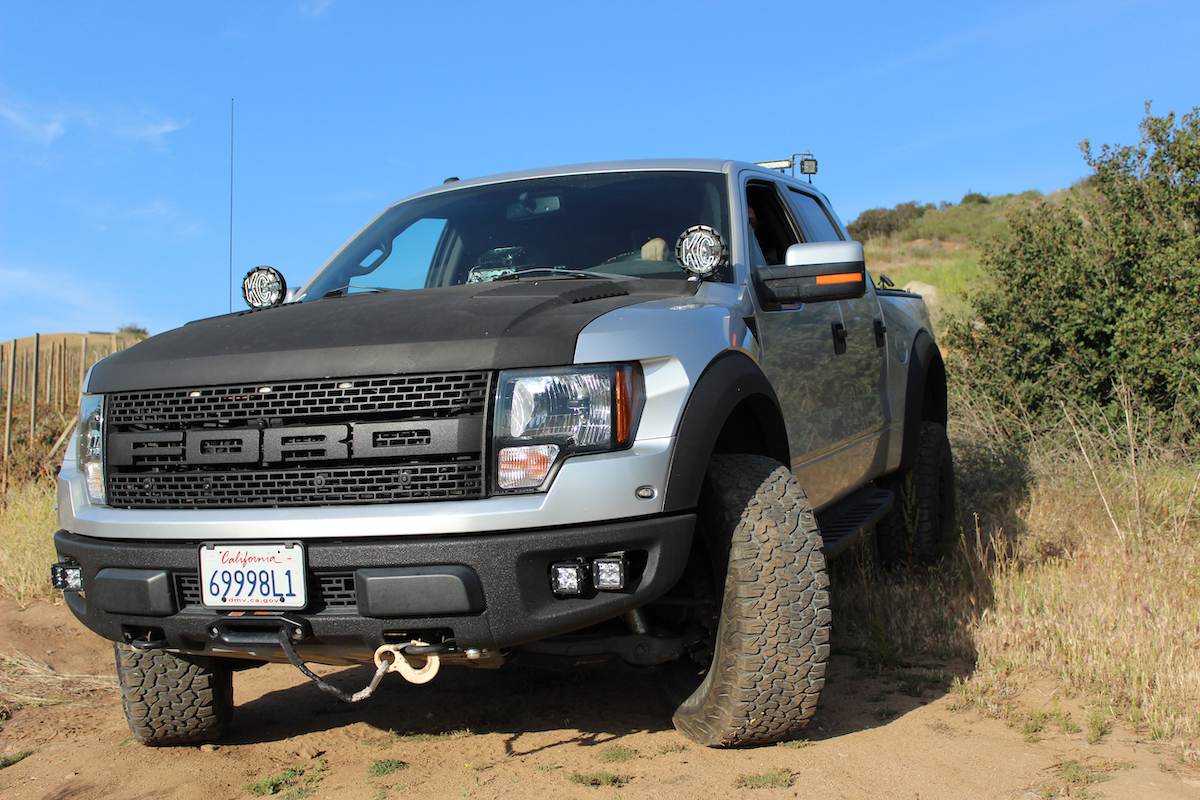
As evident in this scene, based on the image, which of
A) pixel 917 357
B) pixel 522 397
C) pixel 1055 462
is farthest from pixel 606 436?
pixel 1055 462

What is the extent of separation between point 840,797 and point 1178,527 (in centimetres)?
365

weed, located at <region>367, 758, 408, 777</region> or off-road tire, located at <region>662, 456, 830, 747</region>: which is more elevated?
off-road tire, located at <region>662, 456, 830, 747</region>

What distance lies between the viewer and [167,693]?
3.20 metres

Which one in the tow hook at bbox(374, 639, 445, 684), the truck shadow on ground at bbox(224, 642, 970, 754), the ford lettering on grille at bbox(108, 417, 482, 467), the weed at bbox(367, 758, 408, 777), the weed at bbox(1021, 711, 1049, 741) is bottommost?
the truck shadow on ground at bbox(224, 642, 970, 754)

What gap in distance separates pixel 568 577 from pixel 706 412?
59 centimetres

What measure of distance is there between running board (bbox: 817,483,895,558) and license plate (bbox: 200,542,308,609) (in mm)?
1744

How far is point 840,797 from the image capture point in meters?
→ 2.66

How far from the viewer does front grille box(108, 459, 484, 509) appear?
8.04ft

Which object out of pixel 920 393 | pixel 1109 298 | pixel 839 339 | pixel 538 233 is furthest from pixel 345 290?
pixel 1109 298

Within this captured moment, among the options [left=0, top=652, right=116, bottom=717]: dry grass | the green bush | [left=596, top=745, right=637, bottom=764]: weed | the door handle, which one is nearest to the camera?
[left=596, top=745, right=637, bottom=764]: weed

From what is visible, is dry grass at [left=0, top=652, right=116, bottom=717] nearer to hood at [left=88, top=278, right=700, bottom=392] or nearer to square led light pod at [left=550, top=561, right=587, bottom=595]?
hood at [left=88, top=278, right=700, bottom=392]

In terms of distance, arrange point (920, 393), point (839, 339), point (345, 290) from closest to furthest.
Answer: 1. point (345, 290)
2. point (839, 339)
3. point (920, 393)

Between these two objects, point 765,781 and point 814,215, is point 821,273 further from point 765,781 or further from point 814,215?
point 814,215

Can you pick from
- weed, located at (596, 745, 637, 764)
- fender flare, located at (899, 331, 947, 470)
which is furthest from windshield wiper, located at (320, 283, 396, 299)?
fender flare, located at (899, 331, 947, 470)
